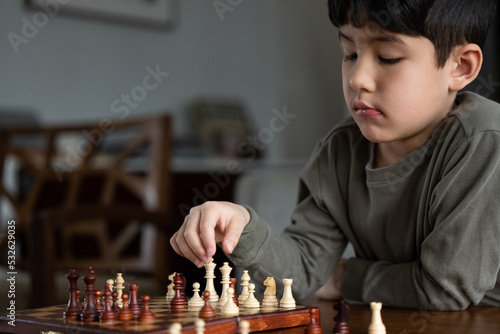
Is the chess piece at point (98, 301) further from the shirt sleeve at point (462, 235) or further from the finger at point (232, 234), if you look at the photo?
the shirt sleeve at point (462, 235)

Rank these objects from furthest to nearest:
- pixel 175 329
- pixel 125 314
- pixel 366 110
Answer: pixel 366 110 < pixel 125 314 < pixel 175 329

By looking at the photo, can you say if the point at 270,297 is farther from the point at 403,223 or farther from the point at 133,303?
the point at 403,223

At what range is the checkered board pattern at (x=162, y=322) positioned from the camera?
28.3 inches

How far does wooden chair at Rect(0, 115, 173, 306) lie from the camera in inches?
77.1

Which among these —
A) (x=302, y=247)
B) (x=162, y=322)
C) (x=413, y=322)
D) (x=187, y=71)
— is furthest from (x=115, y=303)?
(x=187, y=71)

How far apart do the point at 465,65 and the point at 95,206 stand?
4.07 feet

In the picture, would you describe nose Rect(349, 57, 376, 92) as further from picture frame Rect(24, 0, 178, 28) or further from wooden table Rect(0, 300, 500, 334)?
picture frame Rect(24, 0, 178, 28)

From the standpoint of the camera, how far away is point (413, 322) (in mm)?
932

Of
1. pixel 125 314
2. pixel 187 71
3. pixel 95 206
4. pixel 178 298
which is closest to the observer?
pixel 125 314

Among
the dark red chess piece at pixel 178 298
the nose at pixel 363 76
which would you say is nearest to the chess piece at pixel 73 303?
the dark red chess piece at pixel 178 298

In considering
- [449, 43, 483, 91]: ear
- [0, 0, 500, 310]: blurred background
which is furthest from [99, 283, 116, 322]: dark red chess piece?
[0, 0, 500, 310]: blurred background

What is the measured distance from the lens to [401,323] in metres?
0.92

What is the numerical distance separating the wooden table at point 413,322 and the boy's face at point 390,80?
0.27m

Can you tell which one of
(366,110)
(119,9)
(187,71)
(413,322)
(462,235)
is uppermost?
(119,9)
